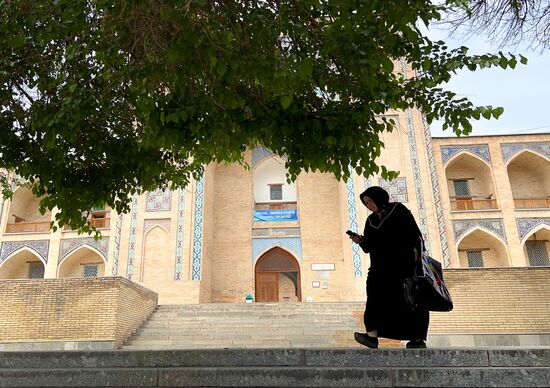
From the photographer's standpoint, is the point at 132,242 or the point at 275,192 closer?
the point at 132,242

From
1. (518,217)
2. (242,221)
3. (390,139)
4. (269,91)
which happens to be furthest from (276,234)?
(269,91)

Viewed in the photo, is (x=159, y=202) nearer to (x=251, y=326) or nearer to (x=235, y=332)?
(x=251, y=326)

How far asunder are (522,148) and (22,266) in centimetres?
1839

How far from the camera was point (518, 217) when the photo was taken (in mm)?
15328

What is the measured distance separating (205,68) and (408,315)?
238 centimetres

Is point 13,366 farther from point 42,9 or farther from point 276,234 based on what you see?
point 276,234

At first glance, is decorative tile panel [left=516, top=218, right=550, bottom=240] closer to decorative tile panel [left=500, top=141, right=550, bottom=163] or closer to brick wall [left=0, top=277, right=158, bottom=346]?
decorative tile panel [left=500, top=141, right=550, bottom=163]

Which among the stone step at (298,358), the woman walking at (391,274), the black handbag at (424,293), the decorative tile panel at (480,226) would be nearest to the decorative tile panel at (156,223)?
the decorative tile panel at (480,226)

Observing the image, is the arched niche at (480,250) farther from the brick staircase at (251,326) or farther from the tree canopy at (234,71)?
the tree canopy at (234,71)

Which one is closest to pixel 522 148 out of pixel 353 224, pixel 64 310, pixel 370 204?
pixel 353 224

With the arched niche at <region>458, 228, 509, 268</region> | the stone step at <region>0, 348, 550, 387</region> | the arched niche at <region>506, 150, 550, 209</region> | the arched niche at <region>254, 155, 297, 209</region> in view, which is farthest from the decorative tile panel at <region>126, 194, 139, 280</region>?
the arched niche at <region>506, 150, 550, 209</region>

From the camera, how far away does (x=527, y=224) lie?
15281mm

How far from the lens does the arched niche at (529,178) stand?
1625 centimetres

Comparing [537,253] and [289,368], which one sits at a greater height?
[537,253]
